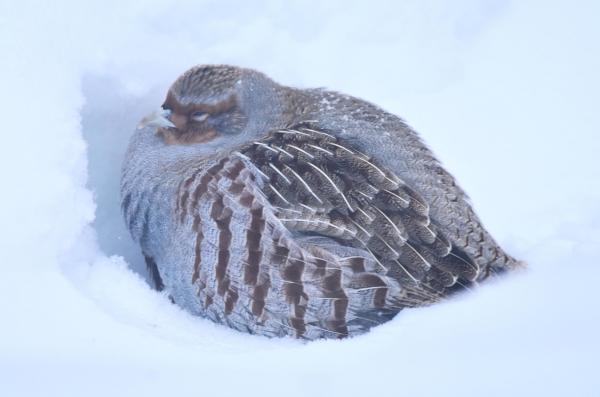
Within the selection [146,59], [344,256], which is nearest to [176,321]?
[344,256]

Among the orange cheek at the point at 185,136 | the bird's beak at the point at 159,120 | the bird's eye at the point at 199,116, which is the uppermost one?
the bird's eye at the point at 199,116

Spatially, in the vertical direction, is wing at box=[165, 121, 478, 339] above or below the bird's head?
below

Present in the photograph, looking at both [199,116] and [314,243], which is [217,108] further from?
[314,243]

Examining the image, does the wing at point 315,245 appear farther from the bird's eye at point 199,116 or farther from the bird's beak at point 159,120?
the bird's beak at point 159,120

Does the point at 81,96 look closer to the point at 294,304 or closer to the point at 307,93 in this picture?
the point at 307,93

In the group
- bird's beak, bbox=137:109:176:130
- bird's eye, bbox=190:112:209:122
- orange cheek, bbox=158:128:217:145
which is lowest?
orange cheek, bbox=158:128:217:145

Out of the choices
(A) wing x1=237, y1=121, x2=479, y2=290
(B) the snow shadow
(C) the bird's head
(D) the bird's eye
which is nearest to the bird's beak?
(C) the bird's head

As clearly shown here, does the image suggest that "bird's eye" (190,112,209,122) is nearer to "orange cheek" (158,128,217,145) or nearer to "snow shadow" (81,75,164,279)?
"orange cheek" (158,128,217,145)

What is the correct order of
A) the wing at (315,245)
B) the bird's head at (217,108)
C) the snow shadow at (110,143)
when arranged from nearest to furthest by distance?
the wing at (315,245) → the bird's head at (217,108) → the snow shadow at (110,143)

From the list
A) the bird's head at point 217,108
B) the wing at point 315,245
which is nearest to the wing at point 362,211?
the wing at point 315,245
